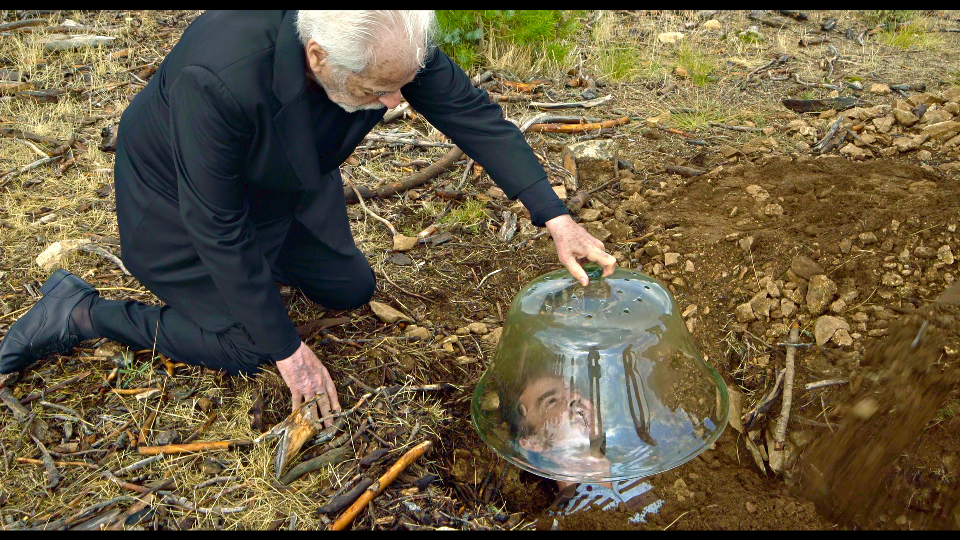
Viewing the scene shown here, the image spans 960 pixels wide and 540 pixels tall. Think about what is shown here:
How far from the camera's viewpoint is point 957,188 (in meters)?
3.21

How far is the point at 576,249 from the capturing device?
2.28m

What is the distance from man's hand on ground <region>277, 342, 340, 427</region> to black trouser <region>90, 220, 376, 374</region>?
0.31 metres

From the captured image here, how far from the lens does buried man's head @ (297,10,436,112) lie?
181 centimetres

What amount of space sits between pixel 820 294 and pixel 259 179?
7.12 feet

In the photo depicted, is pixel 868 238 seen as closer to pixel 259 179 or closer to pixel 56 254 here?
pixel 259 179

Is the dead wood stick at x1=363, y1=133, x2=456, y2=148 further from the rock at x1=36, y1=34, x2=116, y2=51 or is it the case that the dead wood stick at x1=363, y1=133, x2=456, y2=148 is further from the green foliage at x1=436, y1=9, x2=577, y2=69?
the rock at x1=36, y1=34, x2=116, y2=51

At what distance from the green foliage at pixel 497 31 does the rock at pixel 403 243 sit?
2.01m

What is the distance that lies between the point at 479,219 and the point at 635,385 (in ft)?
5.57

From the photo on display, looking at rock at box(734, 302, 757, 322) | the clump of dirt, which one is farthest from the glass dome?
rock at box(734, 302, 757, 322)

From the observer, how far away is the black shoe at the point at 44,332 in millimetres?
2594

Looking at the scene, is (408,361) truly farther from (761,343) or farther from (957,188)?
(957,188)

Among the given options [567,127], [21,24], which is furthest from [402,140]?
[21,24]

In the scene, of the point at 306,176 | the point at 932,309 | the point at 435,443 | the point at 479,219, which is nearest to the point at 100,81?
the point at 479,219

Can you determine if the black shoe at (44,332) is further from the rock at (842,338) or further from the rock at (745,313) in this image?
the rock at (842,338)
